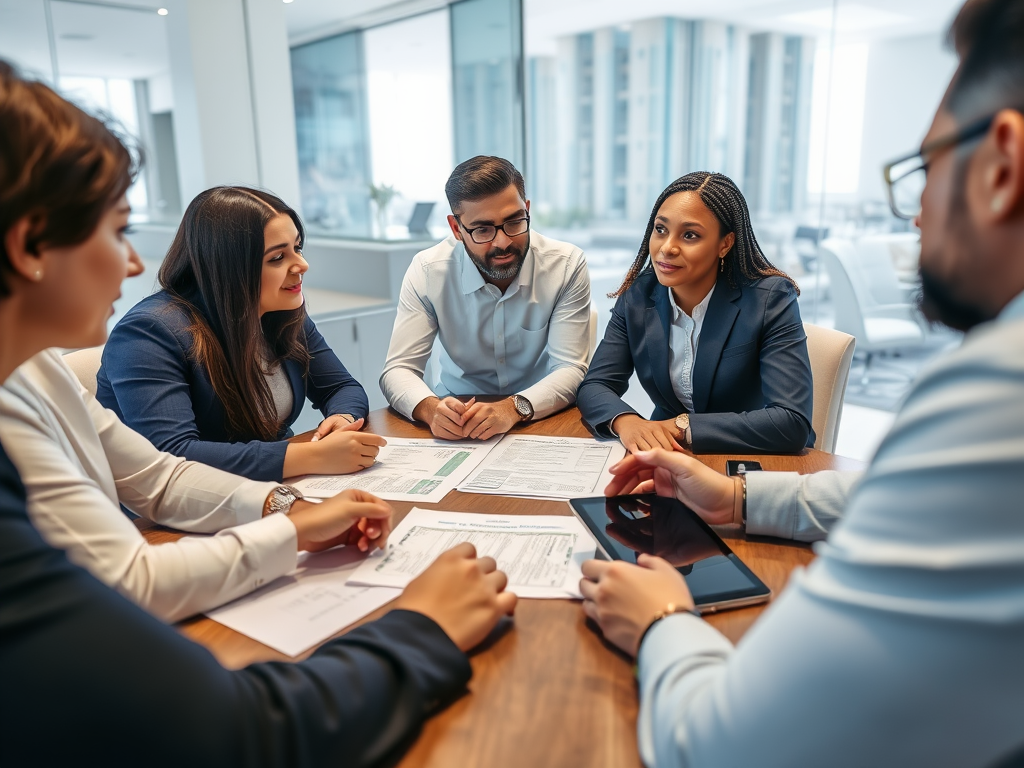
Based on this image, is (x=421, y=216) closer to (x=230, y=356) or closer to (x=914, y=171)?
(x=230, y=356)

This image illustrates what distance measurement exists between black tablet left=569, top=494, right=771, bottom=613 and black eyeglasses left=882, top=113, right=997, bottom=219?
51 centimetres

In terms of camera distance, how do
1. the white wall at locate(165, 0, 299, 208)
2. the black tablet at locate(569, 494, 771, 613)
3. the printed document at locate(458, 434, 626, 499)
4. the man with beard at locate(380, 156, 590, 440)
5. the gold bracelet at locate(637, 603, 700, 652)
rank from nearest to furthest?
the gold bracelet at locate(637, 603, 700, 652), the black tablet at locate(569, 494, 771, 613), the printed document at locate(458, 434, 626, 499), the man with beard at locate(380, 156, 590, 440), the white wall at locate(165, 0, 299, 208)

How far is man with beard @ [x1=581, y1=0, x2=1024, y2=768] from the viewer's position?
0.47 meters

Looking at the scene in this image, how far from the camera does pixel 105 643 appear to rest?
0.56 m

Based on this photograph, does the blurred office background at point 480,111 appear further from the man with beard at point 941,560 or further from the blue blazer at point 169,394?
the man with beard at point 941,560

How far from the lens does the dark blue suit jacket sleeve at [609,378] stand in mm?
1792

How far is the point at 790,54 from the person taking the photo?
530 cm

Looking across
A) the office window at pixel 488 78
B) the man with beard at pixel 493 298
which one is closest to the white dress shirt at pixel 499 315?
the man with beard at pixel 493 298

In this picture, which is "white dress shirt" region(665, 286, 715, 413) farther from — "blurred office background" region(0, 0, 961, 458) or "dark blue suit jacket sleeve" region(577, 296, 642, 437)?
"blurred office background" region(0, 0, 961, 458)

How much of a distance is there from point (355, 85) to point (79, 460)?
4.34 metres

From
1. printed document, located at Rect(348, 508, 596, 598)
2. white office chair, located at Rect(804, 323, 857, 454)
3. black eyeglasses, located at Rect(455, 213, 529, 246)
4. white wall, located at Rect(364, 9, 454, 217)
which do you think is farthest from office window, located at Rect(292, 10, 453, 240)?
printed document, located at Rect(348, 508, 596, 598)

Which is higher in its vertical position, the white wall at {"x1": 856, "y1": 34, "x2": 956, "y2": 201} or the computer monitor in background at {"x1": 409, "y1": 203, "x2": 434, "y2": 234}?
the white wall at {"x1": 856, "y1": 34, "x2": 956, "y2": 201}

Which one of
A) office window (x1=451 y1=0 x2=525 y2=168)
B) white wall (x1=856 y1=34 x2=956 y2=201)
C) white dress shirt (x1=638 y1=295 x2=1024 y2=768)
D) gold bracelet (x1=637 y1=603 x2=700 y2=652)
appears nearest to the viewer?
white dress shirt (x1=638 y1=295 x2=1024 y2=768)

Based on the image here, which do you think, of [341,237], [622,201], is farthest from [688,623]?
[622,201]
